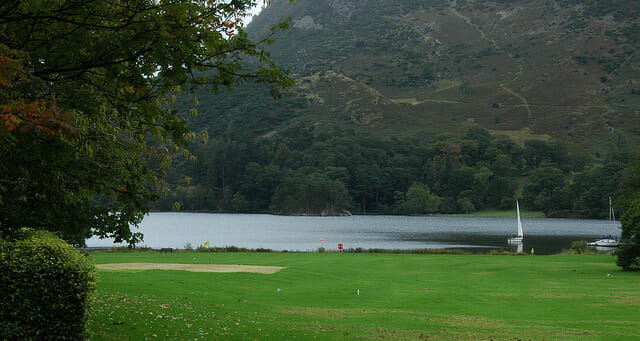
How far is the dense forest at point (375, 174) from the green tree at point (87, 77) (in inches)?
5178

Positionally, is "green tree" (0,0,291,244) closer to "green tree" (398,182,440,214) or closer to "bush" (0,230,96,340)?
"bush" (0,230,96,340)

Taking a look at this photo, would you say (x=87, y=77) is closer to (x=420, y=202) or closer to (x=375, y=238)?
(x=375, y=238)

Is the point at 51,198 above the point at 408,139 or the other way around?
the other way around

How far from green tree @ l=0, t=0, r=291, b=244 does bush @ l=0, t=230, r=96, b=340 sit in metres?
0.74

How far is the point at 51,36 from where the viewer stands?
816 centimetres

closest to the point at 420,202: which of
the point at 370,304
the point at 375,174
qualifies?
the point at 375,174

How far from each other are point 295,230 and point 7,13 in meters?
85.0

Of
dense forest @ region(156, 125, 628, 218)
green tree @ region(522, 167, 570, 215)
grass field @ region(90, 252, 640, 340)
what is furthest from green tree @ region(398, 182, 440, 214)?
grass field @ region(90, 252, 640, 340)

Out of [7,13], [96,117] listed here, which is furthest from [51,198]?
[7,13]

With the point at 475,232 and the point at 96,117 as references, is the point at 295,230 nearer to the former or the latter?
the point at 475,232

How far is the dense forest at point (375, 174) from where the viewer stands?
14512 centimetres

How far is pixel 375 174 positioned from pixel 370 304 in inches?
5305

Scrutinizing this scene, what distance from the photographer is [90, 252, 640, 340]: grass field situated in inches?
526

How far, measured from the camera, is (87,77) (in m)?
8.78
